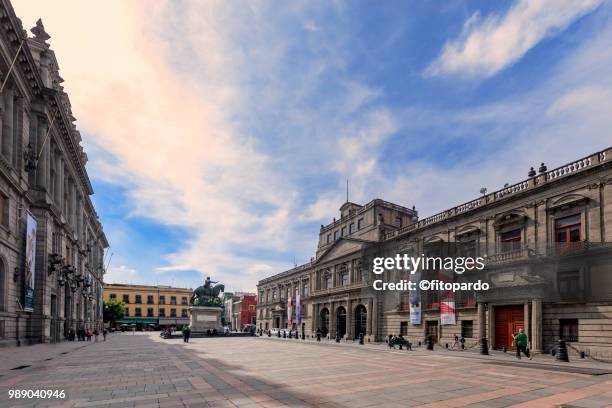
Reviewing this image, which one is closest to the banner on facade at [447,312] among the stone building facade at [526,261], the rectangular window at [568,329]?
the stone building facade at [526,261]

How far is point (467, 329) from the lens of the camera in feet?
113

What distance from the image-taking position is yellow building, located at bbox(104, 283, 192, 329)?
10938cm

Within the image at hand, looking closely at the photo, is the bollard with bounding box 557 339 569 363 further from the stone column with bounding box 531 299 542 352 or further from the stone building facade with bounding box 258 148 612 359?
the stone column with bounding box 531 299 542 352

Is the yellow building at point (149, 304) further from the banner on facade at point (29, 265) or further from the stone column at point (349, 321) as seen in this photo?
the banner on facade at point (29, 265)

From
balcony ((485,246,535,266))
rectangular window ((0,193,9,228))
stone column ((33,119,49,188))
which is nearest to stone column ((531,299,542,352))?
balcony ((485,246,535,266))

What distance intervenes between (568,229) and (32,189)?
39.3m

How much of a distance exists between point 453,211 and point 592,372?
22241 millimetres

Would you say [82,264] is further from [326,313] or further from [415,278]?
[415,278]

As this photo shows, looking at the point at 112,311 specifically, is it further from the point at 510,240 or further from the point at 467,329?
the point at 510,240

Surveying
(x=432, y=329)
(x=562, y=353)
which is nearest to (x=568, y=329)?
(x=562, y=353)

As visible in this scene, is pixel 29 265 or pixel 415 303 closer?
pixel 29 265

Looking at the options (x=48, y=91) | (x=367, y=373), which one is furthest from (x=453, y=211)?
(x=48, y=91)

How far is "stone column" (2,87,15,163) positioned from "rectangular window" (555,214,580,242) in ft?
121

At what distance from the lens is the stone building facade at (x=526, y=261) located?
24922mm
